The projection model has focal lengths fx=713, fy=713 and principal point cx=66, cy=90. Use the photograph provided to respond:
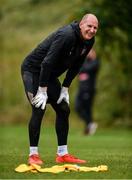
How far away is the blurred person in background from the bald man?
9.16m

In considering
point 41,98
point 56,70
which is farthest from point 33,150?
point 56,70

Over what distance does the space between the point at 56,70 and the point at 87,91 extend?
32.1 feet

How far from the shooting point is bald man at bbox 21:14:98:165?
9.01 m

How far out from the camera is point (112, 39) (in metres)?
20.1

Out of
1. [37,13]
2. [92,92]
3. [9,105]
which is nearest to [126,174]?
[92,92]

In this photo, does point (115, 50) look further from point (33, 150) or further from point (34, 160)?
point (34, 160)

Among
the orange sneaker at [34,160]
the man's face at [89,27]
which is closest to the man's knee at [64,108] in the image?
the orange sneaker at [34,160]

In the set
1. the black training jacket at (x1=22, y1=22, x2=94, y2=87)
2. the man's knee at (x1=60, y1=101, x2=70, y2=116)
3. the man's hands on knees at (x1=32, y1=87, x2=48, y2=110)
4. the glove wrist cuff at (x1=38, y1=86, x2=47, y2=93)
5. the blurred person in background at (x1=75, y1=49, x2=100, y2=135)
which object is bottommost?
the blurred person in background at (x1=75, y1=49, x2=100, y2=135)

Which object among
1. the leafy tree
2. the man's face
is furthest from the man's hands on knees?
the leafy tree

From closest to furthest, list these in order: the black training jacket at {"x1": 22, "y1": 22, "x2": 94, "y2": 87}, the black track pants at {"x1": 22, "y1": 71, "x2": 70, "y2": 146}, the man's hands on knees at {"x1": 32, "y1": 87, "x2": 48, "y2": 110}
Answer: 1. the black training jacket at {"x1": 22, "y1": 22, "x2": 94, "y2": 87}
2. the man's hands on knees at {"x1": 32, "y1": 87, "x2": 48, "y2": 110}
3. the black track pants at {"x1": 22, "y1": 71, "x2": 70, "y2": 146}

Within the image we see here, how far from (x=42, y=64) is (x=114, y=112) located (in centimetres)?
1448

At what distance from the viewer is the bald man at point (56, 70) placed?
29.6 ft

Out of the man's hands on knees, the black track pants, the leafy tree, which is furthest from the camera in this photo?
the leafy tree

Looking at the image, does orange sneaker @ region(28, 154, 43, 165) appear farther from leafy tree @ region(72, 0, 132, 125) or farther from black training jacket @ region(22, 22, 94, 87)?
leafy tree @ region(72, 0, 132, 125)
